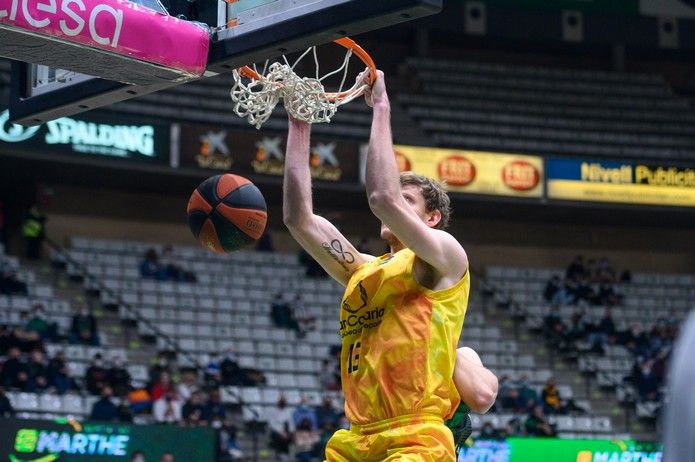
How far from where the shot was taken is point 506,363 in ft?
70.0

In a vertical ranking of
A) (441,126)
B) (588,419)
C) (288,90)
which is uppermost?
(441,126)

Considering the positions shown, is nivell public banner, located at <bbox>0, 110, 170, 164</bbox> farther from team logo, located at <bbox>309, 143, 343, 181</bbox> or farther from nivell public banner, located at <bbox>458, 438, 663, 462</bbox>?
nivell public banner, located at <bbox>458, 438, 663, 462</bbox>

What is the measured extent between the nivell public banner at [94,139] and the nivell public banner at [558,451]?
27.8 feet

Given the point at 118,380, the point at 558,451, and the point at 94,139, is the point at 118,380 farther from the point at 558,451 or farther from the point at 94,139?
Result: the point at 558,451

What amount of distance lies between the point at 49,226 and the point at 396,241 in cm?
1880

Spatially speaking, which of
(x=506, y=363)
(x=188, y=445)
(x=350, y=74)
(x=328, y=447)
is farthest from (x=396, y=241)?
(x=506, y=363)

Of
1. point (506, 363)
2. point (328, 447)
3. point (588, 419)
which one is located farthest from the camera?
point (506, 363)

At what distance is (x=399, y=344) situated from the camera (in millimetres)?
4535

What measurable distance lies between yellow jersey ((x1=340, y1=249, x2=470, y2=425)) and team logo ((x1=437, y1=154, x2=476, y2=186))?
17.5 meters

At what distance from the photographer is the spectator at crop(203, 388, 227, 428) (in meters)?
15.8

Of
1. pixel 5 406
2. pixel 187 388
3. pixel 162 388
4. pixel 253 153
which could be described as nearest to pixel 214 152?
pixel 253 153

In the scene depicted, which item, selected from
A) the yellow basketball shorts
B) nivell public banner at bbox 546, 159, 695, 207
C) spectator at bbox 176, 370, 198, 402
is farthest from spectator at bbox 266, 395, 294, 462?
the yellow basketball shorts

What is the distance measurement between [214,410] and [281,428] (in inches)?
58.5

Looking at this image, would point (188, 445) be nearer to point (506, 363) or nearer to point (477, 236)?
point (506, 363)
